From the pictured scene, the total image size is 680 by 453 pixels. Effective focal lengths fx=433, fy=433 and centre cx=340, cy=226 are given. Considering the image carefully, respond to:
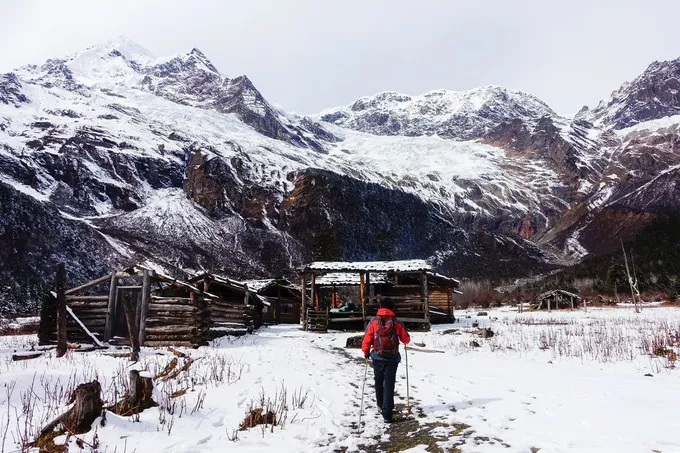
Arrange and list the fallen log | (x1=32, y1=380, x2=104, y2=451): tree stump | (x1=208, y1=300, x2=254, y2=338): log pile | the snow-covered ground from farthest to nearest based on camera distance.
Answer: (x1=208, y1=300, x2=254, y2=338): log pile → the fallen log → the snow-covered ground → (x1=32, y1=380, x2=104, y2=451): tree stump

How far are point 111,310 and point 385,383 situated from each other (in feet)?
46.6

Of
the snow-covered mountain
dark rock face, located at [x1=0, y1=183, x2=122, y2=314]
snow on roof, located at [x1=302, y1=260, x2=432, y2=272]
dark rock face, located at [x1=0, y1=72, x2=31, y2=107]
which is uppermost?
dark rock face, located at [x1=0, y1=72, x2=31, y2=107]

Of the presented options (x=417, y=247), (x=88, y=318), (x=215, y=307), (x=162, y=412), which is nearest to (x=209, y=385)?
(x=162, y=412)

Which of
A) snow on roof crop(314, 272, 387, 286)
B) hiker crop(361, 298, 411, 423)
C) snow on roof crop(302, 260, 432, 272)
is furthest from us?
snow on roof crop(314, 272, 387, 286)

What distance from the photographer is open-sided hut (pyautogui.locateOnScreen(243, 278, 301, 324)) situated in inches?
1447

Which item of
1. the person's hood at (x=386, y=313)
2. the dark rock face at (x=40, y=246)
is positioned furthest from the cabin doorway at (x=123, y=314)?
the dark rock face at (x=40, y=246)

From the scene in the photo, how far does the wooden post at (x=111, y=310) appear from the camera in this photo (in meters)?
16.7

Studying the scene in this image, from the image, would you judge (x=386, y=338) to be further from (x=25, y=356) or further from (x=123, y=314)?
(x=123, y=314)

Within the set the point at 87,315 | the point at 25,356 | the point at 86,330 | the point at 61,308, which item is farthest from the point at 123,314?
the point at 61,308

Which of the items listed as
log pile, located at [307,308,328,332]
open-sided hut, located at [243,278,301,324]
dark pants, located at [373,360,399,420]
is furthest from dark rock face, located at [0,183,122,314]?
dark pants, located at [373,360,399,420]

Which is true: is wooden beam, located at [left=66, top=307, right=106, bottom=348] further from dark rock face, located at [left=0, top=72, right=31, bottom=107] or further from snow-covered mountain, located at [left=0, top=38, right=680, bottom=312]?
dark rock face, located at [left=0, top=72, right=31, bottom=107]

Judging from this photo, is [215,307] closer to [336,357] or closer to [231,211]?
[336,357]

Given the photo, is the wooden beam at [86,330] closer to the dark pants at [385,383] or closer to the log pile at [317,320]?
the dark pants at [385,383]

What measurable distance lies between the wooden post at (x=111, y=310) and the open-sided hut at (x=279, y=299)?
61.6 ft
